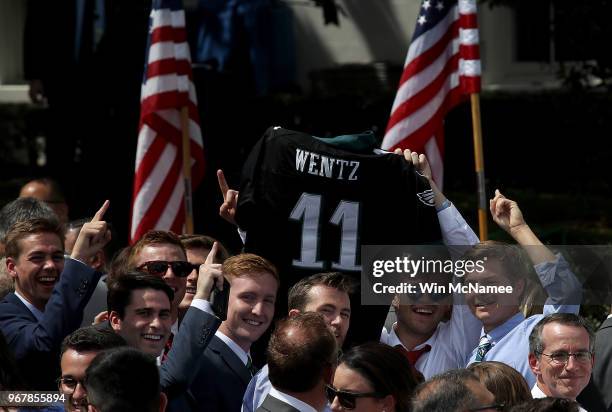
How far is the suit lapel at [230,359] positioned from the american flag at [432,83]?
3.36m

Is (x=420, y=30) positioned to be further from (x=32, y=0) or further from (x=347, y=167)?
(x=32, y=0)

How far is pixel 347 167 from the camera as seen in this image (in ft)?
23.3

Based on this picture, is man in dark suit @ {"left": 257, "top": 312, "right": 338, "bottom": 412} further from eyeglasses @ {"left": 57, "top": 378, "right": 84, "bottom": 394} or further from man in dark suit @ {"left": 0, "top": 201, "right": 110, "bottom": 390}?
man in dark suit @ {"left": 0, "top": 201, "right": 110, "bottom": 390}

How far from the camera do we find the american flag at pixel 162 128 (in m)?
9.95

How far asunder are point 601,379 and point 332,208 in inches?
60.6

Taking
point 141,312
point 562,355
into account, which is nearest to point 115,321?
point 141,312

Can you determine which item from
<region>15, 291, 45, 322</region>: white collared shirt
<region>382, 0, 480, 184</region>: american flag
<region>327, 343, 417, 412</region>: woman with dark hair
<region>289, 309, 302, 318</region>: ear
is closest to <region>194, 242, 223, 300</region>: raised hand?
<region>289, 309, 302, 318</region>: ear

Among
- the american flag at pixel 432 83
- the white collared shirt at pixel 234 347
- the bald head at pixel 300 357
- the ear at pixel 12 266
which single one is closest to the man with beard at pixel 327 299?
the white collared shirt at pixel 234 347

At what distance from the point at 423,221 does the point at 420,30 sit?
2700mm

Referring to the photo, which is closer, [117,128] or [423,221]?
[423,221]

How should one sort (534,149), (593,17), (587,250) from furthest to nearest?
(534,149)
(593,17)
(587,250)

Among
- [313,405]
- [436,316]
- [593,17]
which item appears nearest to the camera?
[313,405]

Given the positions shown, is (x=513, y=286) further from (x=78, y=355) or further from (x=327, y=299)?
(x=78, y=355)

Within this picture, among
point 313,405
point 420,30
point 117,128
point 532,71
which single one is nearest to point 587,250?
point 420,30
